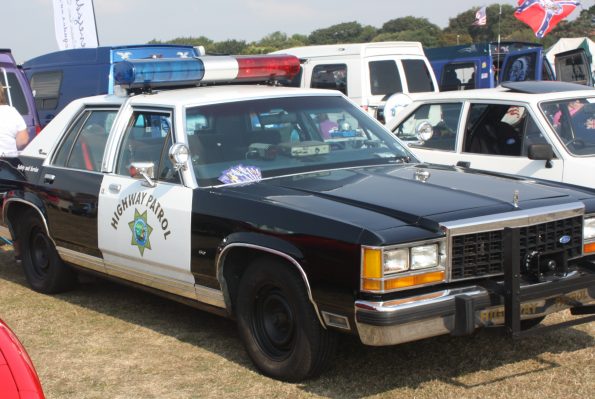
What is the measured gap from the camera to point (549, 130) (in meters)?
6.98

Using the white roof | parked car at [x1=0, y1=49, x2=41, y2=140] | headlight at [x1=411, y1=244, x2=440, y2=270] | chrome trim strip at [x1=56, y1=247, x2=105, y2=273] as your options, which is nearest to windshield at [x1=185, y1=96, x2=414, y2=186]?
chrome trim strip at [x1=56, y1=247, x2=105, y2=273]

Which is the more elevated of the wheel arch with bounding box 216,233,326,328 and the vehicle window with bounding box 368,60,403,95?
the vehicle window with bounding box 368,60,403,95

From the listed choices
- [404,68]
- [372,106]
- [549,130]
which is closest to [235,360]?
[549,130]

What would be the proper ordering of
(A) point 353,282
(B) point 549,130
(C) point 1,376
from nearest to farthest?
(C) point 1,376 < (A) point 353,282 < (B) point 549,130

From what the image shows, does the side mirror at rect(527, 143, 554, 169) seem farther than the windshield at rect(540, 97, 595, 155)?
No

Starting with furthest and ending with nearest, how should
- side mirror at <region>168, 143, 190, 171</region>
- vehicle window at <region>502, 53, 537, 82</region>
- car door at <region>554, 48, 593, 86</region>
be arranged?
vehicle window at <region>502, 53, 537, 82</region>, car door at <region>554, 48, 593, 86</region>, side mirror at <region>168, 143, 190, 171</region>

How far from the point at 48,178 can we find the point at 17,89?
5.12 metres

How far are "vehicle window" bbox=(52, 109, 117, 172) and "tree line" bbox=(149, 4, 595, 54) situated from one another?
3613 cm

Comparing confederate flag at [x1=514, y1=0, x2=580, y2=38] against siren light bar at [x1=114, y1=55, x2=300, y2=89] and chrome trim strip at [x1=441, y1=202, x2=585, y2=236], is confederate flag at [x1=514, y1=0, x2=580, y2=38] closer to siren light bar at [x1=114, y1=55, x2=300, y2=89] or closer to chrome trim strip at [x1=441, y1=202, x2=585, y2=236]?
siren light bar at [x1=114, y1=55, x2=300, y2=89]

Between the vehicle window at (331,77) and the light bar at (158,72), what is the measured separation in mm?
7771

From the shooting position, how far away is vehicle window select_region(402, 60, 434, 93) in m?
14.3

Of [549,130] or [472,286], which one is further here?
[549,130]

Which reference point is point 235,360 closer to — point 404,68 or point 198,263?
point 198,263

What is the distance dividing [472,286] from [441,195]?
22.9 inches
